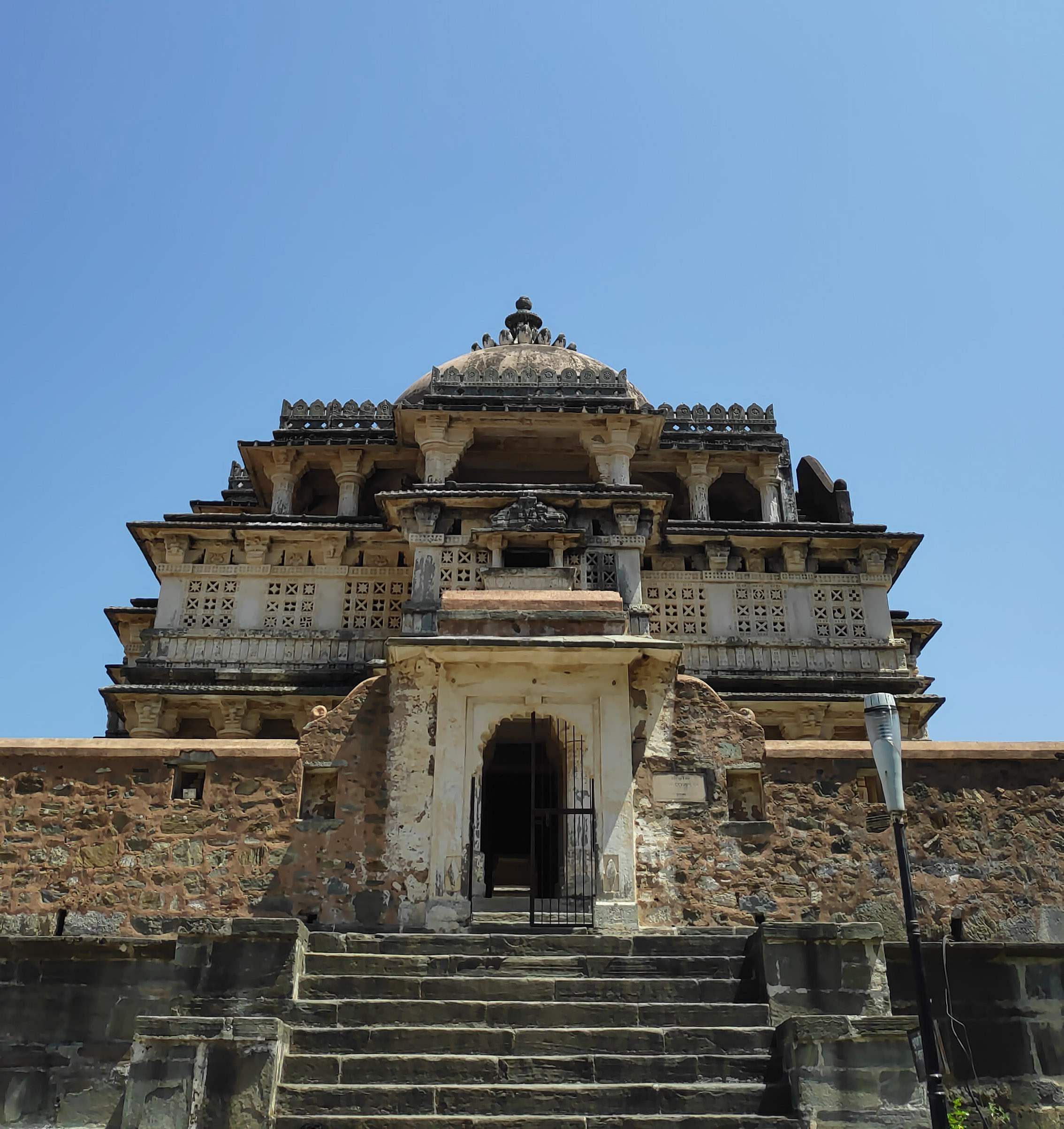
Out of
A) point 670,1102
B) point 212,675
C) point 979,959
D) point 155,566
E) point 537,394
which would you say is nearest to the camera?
point 670,1102

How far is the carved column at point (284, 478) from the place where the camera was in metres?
24.5

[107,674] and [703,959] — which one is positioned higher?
[107,674]

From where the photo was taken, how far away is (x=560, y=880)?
1234 cm

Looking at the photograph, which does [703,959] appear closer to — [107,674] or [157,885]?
[157,885]

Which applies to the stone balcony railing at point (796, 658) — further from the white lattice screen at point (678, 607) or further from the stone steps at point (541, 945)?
the stone steps at point (541, 945)

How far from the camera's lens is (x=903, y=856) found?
8617 mm

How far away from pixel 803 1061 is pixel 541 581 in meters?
8.16

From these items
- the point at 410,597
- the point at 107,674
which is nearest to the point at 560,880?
the point at 410,597

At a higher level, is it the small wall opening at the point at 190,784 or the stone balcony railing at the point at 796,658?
the stone balcony railing at the point at 796,658

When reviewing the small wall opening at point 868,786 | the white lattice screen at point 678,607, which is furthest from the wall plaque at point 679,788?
the white lattice screen at point 678,607

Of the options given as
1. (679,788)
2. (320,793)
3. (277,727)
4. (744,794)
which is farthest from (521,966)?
(277,727)

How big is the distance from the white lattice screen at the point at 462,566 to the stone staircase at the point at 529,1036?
393 inches

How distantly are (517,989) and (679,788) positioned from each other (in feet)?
10.6

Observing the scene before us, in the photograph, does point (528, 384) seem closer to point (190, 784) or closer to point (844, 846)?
point (190, 784)
